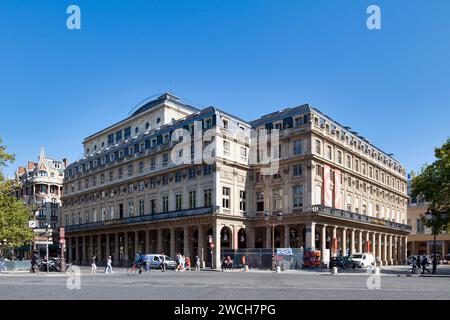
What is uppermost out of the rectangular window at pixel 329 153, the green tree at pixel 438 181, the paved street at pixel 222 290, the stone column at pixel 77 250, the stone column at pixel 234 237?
the rectangular window at pixel 329 153

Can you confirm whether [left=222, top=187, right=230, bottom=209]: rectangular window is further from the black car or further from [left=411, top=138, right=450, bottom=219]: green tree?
Result: [left=411, top=138, right=450, bottom=219]: green tree

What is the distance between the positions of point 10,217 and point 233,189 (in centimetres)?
2515

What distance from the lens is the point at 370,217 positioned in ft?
214

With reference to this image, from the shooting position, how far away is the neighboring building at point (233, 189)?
53.3 meters

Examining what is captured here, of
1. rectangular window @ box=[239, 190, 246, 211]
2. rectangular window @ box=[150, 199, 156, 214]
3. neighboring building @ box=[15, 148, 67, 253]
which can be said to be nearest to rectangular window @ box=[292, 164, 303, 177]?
rectangular window @ box=[239, 190, 246, 211]

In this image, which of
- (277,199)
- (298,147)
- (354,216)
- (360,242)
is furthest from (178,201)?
(360,242)

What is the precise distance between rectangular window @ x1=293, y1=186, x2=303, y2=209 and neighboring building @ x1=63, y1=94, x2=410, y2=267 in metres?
0.12

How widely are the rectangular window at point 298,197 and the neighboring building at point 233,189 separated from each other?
0.12 metres

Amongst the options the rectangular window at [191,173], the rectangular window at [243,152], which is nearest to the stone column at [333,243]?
the rectangular window at [243,152]

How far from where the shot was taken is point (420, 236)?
86000 millimetres

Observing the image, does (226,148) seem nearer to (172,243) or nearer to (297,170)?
(297,170)

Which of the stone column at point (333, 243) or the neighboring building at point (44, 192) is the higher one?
the neighboring building at point (44, 192)

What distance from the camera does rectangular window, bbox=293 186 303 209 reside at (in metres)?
52.8

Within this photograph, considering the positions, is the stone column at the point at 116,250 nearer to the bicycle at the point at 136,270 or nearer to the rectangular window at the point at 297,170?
the bicycle at the point at 136,270
